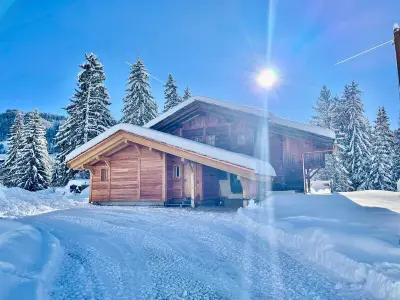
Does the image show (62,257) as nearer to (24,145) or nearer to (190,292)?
(190,292)

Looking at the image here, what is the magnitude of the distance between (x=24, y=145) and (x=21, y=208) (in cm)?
2575

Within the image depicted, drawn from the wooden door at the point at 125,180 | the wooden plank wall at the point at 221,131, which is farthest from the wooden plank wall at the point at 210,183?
the wooden door at the point at 125,180

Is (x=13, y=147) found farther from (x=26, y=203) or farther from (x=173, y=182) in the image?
(x=173, y=182)

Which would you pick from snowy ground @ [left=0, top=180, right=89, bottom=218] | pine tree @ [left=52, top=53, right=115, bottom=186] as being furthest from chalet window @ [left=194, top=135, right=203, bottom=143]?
pine tree @ [left=52, top=53, right=115, bottom=186]

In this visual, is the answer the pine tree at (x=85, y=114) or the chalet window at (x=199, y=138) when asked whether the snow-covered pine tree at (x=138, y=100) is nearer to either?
the pine tree at (x=85, y=114)

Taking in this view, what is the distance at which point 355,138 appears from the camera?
3048 centimetres

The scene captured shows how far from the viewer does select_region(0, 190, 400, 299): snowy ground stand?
336 cm

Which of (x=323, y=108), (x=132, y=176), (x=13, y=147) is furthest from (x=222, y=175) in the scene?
(x=13, y=147)

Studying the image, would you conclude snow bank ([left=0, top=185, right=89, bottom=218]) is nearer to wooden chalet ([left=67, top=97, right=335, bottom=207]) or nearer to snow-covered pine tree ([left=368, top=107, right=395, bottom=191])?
wooden chalet ([left=67, top=97, right=335, bottom=207])

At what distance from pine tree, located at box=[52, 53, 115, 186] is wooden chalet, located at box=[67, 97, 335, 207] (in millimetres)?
12579

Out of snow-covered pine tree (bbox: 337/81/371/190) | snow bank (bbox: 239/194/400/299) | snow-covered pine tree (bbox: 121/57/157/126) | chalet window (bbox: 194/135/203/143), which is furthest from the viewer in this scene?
snow-covered pine tree (bbox: 121/57/157/126)

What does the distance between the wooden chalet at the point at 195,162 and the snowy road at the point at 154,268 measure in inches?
278

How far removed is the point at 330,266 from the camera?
4363 millimetres

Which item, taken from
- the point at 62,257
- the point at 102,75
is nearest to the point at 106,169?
the point at 62,257
